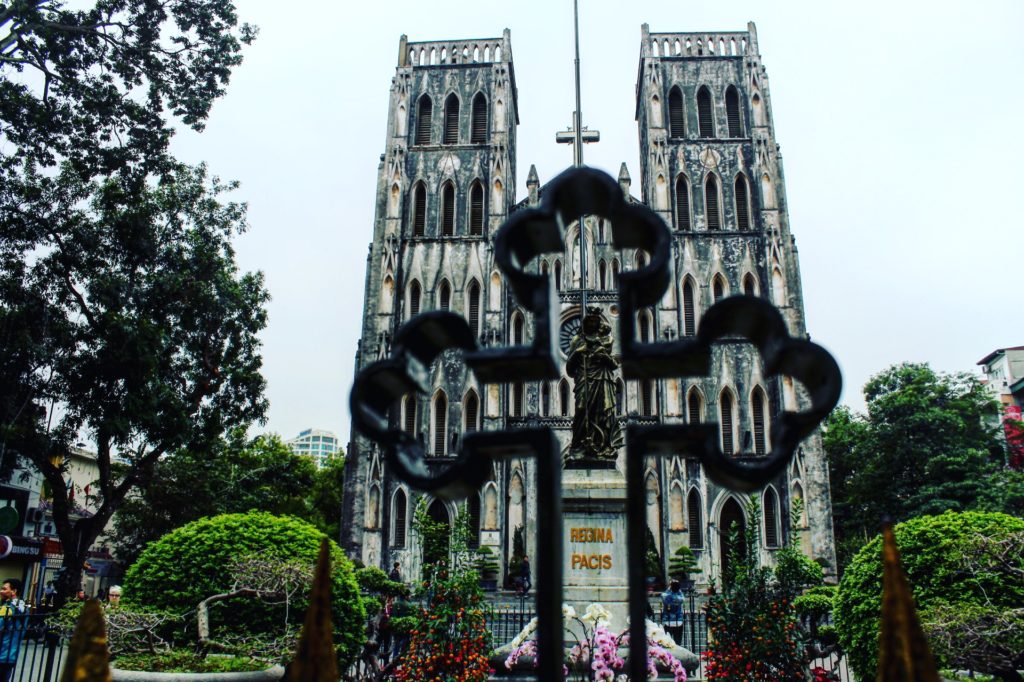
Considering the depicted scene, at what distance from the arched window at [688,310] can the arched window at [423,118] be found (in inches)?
456

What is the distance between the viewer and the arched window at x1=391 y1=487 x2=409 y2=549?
2594 centimetres

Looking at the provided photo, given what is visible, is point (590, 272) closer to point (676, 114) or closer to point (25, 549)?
point (676, 114)

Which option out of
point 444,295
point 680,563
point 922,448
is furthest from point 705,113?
point 680,563

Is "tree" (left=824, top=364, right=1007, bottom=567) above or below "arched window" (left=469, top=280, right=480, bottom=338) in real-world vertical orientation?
below

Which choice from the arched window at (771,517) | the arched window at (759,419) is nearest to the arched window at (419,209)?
the arched window at (759,419)

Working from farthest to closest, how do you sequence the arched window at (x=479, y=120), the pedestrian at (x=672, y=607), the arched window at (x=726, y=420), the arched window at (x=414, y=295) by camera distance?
the arched window at (x=479, y=120), the arched window at (x=414, y=295), the arched window at (x=726, y=420), the pedestrian at (x=672, y=607)

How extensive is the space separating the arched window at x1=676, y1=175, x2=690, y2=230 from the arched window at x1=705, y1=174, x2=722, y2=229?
70 centimetres

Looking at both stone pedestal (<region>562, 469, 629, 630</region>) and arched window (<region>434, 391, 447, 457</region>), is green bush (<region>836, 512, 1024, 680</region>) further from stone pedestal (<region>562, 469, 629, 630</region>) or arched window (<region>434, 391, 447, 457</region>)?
arched window (<region>434, 391, 447, 457</region>)

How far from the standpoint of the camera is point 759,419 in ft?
87.4

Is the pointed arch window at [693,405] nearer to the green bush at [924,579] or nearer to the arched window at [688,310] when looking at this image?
the arched window at [688,310]

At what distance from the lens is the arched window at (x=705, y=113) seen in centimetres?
Result: 3061

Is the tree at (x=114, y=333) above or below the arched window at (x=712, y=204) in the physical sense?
below

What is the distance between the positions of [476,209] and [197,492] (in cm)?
1413

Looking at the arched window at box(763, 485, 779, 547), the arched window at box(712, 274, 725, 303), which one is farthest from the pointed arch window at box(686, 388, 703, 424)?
the arched window at box(712, 274, 725, 303)
